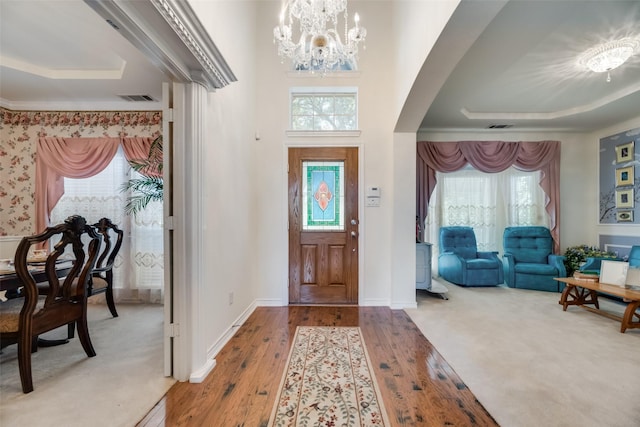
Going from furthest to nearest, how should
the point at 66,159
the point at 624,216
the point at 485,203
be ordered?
the point at 485,203
the point at 624,216
the point at 66,159

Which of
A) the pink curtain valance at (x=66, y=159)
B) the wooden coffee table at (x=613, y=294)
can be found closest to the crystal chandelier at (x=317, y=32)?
the pink curtain valance at (x=66, y=159)

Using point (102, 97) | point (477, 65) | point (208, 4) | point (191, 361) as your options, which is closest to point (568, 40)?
point (477, 65)

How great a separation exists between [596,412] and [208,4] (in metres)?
3.92

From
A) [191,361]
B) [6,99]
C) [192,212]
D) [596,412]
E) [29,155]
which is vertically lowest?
[596,412]

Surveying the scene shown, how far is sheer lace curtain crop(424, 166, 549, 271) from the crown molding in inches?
177

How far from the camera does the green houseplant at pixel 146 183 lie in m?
3.19

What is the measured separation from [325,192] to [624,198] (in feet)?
16.7

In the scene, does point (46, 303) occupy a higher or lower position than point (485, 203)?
lower

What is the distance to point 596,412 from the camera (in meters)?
1.62

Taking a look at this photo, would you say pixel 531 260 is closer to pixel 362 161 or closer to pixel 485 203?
pixel 485 203

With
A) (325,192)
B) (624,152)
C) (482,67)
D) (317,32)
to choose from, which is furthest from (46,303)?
(624,152)

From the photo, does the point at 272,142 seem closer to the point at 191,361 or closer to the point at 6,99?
the point at 191,361

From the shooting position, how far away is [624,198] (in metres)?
4.38

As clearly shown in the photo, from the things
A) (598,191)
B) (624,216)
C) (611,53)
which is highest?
(611,53)
